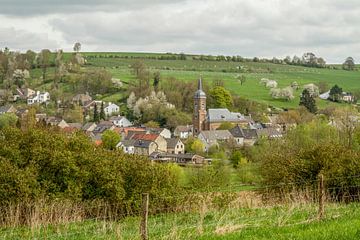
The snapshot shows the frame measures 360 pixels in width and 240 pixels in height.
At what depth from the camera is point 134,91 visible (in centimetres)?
11162

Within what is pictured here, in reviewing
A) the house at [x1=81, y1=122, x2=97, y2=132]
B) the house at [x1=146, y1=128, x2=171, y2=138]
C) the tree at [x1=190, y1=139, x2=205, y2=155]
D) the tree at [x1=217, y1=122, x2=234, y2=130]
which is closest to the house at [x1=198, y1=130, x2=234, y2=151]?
the tree at [x1=190, y1=139, x2=205, y2=155]

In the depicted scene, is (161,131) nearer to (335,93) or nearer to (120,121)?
(120,121)

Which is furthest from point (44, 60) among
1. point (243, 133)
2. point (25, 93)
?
point (243, 133)

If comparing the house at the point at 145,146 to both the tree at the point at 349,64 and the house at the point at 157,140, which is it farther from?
the tree at the point at 349,64

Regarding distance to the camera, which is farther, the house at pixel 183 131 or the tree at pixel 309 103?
the tree at pixel 309 103

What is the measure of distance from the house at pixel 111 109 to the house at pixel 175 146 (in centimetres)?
2668

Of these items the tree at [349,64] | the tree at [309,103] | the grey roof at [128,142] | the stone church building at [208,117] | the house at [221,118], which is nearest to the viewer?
the grey roof at [128,142]

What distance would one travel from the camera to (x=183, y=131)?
98.1 m

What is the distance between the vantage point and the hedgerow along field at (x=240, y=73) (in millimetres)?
124475

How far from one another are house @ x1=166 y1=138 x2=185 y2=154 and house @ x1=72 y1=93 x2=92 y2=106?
111 feet

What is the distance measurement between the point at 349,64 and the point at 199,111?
83.5 metres

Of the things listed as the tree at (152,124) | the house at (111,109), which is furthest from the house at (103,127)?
the house at (111,109)

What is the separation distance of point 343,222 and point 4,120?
73772mm

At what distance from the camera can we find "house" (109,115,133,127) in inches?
4094
